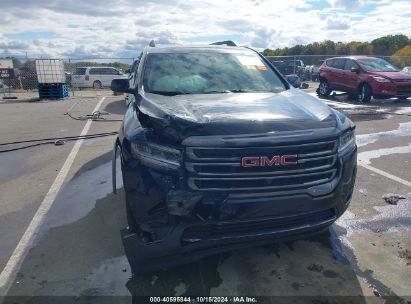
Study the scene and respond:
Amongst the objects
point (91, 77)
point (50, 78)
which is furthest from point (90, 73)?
point (50, 78)

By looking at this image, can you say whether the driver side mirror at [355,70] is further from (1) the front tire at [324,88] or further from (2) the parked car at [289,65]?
(2) the parked car at [289,65]

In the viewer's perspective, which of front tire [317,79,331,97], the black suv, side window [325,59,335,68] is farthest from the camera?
front tire [317,79,331,97]

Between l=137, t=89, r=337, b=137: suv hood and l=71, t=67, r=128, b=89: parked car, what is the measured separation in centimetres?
2454

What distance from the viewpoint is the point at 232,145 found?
262 centimetres

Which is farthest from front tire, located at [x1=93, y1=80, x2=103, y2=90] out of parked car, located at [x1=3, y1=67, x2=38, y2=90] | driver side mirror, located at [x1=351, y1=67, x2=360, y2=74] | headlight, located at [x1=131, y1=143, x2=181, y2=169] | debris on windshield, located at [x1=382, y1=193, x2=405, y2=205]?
headlight, located at [x1=131, y1=143, x2=181, y2=169]

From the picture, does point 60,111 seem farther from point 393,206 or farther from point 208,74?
point 393,206

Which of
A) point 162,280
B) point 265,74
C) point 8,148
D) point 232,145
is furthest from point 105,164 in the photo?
point 232,145

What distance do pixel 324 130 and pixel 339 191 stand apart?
49cm

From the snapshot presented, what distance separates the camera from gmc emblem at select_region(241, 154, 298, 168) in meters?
2.66

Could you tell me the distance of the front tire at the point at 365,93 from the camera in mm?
13930

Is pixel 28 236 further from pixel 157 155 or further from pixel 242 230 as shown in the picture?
pixel 242 230

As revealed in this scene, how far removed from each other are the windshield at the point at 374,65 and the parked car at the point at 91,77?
56.8 ft

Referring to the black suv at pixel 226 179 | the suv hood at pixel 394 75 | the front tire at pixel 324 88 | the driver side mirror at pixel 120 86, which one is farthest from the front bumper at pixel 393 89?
the black suv at pixel 226 179

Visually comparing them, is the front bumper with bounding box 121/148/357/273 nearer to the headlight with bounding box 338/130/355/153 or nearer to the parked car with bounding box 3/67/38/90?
the headlight with bounding box 338/130/355/153
